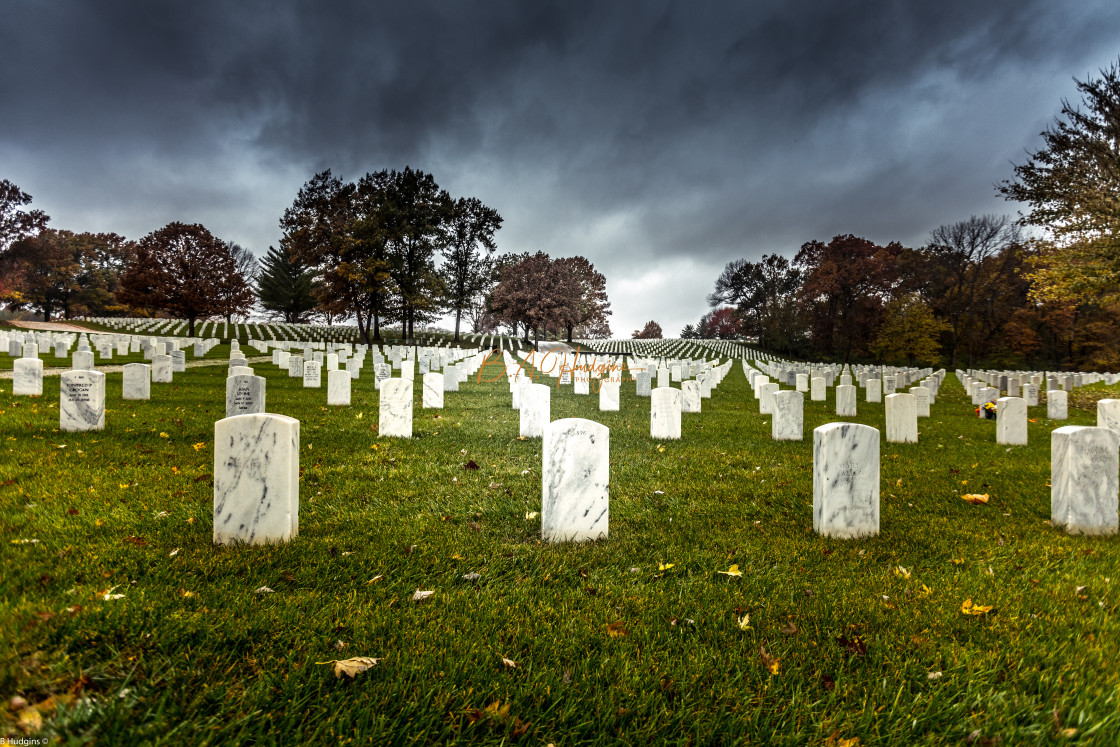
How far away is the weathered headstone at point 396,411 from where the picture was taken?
7.59m

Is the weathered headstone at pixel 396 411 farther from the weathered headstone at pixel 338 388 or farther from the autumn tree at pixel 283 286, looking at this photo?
the autumn tree at pixel 283 286

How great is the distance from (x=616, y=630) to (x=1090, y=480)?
4563mm

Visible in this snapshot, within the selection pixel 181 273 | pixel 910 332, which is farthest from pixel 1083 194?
pixel 181 273

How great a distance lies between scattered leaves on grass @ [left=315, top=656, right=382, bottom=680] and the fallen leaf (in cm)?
111

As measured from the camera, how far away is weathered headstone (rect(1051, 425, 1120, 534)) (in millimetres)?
Result: 4090

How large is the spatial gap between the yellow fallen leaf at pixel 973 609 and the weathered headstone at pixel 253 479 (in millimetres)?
4223

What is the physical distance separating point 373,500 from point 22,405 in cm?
837

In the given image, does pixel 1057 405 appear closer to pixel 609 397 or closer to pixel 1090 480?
pixel 609 397

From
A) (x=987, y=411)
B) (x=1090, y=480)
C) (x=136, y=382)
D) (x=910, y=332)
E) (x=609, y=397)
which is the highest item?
(x=910, y=332)

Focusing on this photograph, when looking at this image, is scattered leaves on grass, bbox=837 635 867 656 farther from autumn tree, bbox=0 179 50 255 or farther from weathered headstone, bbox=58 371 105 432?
autumn tree, bbox=0 179 50 255

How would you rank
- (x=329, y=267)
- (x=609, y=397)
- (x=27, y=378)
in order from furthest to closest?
1. (x=329, y=267)
2. (x=609, y=397)
3. (x=27, y=378)

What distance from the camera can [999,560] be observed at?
353 cm

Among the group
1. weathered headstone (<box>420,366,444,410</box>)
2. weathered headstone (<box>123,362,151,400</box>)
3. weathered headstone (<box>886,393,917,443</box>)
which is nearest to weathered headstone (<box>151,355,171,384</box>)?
weathered headstone (<box>123,362,151,400</box>)

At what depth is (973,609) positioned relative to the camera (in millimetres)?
2730
